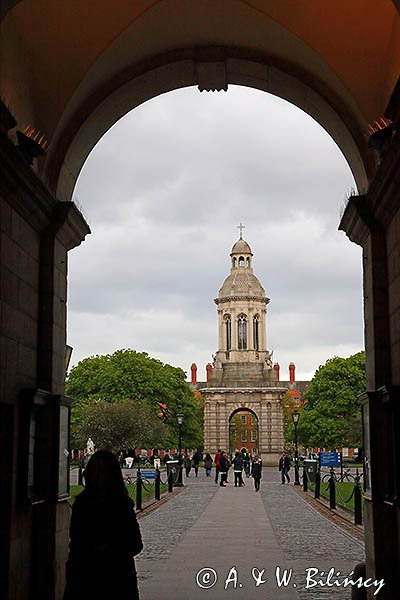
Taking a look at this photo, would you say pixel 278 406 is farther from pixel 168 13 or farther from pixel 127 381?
pixel 168 13

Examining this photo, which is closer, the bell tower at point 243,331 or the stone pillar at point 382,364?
the stone pillar at point 382,364

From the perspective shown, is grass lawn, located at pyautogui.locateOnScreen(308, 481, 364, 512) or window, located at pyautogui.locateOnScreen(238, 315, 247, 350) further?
window, located at pyautogui.locateOnScreen(238, 315, 247, 350)

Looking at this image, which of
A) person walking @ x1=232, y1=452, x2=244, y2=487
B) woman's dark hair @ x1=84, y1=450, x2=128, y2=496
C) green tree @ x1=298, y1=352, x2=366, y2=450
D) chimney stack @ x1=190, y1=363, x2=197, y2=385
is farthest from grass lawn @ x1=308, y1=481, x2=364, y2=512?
chimney stack @ x1=190, y1=363, x2=197, y2=385

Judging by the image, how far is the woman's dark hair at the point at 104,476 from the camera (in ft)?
20.2

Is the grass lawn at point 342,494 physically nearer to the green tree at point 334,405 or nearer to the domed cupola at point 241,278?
the green tree at point 334,405

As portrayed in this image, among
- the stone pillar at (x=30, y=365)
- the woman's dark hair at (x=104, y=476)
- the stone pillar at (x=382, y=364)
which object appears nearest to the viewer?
the woman's dark hair at (x=104, y=476)

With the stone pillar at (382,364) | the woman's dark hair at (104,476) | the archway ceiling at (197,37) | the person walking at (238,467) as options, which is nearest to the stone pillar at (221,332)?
the person walking at (238,467)

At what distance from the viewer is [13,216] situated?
28.8 feet

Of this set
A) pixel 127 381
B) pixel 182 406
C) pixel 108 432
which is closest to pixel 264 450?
pixel 182 406

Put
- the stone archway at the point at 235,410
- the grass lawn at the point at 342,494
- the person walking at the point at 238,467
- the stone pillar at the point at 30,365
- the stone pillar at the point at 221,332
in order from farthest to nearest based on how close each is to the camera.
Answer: the stone pillar at the point at 221,332 < the stone archway at the point at 235,410 < the person walking at the point at 238,467 < the grass lawn at the point at 342,494 < the stone pillar at the point at 30,365

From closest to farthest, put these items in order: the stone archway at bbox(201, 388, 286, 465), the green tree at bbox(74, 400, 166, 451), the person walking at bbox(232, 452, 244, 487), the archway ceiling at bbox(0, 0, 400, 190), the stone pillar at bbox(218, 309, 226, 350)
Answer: the archway ceiling at bbox(0, 0, 400, 190)
the person walking at bbox(232, 452, 244, 487)
the green tree at bbox(74, 400, 166, 451)
the stone archway at bbox(201, 388, 286, 465)
the stone pillar at bbox(218, 309, 226, 350)

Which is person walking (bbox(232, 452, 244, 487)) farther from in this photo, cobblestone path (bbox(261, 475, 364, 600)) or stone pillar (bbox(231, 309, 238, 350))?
stone pillar (bbox(231, 309, 238, 350))

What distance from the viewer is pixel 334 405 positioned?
69125mm

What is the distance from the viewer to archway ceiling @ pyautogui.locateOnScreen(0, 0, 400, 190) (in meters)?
9.54
